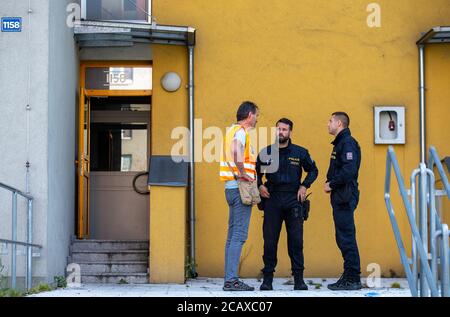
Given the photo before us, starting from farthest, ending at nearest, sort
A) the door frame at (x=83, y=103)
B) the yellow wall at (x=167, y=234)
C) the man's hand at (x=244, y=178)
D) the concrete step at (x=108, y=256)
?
the door frame at (x=83, y=103) < the concrete step at (x=108, y=256) < the yellow wall at (x=167, y=234) < the man's hand at (x=244, y=178)

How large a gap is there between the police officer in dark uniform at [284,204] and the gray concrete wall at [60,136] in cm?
218

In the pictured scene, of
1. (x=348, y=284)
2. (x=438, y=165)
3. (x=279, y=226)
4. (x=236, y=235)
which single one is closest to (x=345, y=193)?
(x=279, y=226)

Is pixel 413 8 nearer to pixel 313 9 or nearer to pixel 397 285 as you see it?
pixel 313 9

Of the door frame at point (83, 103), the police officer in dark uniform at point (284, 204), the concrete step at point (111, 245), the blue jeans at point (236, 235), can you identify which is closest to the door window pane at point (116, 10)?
the door frame at point (83, 103)

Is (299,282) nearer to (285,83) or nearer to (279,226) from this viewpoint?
(279,226)

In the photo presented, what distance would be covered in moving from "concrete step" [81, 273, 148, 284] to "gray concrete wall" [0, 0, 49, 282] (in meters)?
1.10

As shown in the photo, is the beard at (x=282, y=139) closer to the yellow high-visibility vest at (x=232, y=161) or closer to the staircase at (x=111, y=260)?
the yellow high-visibility vest at (x=232, y=161)

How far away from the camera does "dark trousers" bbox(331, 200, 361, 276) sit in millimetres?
8664

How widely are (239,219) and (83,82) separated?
3797 millimetres

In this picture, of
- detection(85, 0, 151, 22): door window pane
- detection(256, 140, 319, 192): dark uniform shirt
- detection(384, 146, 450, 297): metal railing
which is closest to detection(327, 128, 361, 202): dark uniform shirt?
detection(256, 140, 319, 192): dark uniform shirt

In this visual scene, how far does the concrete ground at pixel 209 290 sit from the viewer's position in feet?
26.1

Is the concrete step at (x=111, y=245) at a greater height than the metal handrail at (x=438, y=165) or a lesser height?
lesser

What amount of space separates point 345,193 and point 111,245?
10.4 feet

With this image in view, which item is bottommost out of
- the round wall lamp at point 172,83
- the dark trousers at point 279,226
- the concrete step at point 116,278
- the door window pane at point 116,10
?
the concrete step at point 116,278
